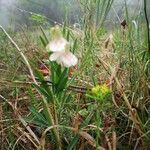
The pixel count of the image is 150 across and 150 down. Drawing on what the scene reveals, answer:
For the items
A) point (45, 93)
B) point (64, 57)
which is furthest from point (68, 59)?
point (45, 93)

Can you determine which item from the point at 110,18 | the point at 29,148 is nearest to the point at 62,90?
the point at 29,148

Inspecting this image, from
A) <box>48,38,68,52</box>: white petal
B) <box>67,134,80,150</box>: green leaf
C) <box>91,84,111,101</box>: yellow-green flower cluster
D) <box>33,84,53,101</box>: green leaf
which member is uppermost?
<box>48,38,68,52</box>: white petal

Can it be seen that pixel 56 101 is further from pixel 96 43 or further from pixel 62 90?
pixel 96 43

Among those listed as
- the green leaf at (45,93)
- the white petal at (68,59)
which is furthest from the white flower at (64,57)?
the green leaf at (45,93)

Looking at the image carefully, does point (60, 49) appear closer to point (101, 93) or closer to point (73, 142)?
point (101, 93)

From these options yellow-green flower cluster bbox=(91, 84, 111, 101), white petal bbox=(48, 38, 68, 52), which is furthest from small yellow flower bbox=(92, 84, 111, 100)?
white petal bbox=(48, 38, 68, 52)

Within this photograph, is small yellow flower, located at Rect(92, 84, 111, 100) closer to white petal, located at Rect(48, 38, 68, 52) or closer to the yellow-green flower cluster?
the yellow-green flower cluster
